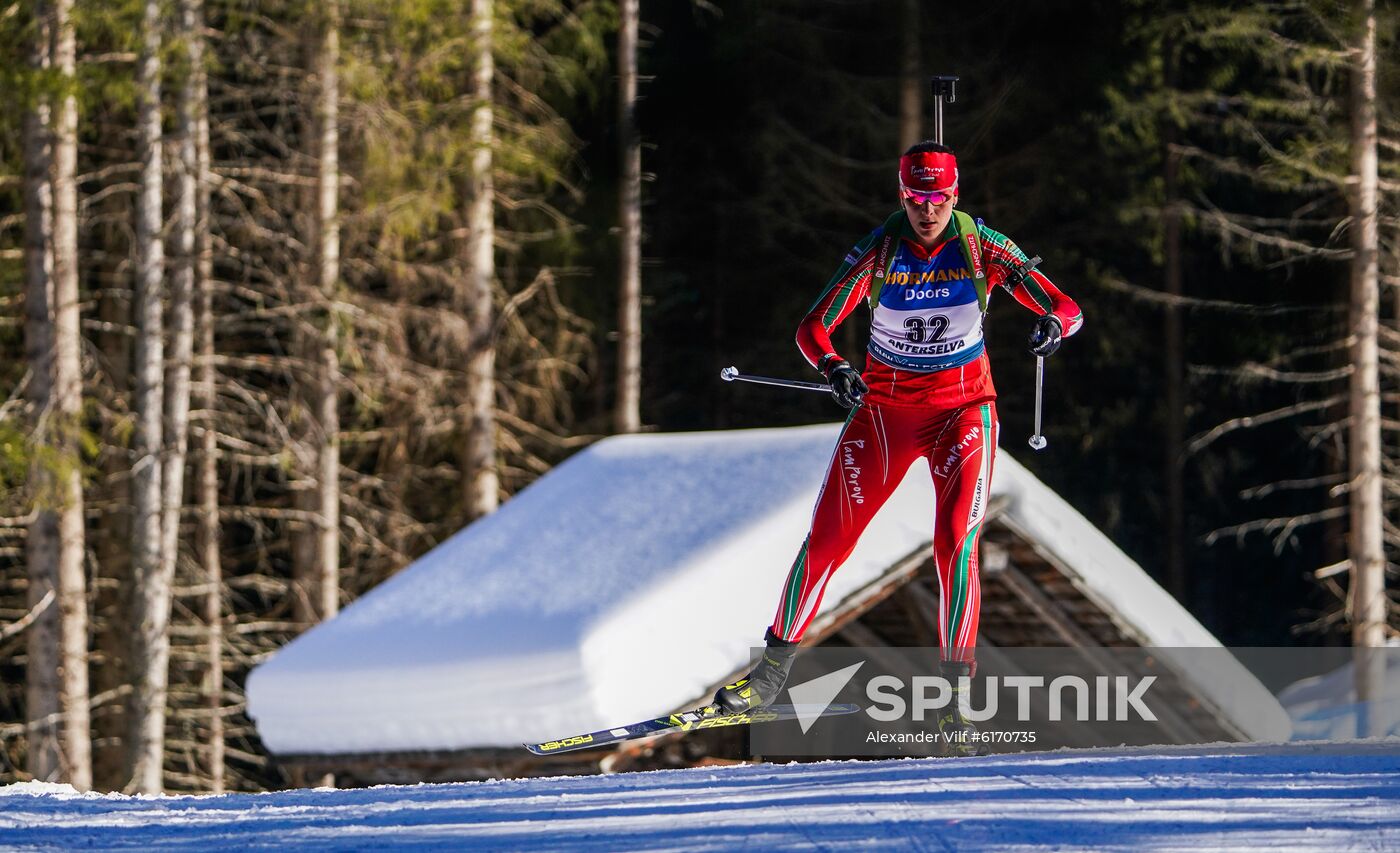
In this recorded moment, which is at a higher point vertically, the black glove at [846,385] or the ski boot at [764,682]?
the black glove at [846,385]

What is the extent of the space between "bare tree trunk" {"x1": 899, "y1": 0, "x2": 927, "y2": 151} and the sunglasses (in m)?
15.8

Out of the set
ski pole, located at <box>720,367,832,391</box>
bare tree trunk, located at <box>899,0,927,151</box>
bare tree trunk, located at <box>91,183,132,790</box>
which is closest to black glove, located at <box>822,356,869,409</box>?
ski pole, located at <box>720,367,832,391</box>

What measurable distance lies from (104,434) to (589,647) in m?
12.5

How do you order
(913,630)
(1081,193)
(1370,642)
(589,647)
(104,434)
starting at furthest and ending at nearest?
(1081,193), (104,434), (1370,642), (913,630), (589,647)

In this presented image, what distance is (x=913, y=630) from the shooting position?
45.3 ft

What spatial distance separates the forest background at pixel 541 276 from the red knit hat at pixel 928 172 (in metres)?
10.2

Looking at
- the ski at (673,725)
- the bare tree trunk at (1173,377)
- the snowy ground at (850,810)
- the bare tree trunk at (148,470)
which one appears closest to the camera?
the snowy ground at (850,810)

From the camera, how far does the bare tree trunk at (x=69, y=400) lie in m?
15.5

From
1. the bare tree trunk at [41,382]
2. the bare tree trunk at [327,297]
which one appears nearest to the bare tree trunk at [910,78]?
the bare tree trunk at [327,297]

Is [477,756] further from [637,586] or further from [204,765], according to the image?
[204,765]

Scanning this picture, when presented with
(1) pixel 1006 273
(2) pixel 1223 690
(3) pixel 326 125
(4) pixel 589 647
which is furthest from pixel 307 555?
(1) pixel 1006 273

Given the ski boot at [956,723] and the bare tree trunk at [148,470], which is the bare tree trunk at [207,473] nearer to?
the bare tree trunk at [148,470]

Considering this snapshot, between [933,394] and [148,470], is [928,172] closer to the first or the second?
[933,394]

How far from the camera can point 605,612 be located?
424 inches
